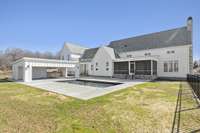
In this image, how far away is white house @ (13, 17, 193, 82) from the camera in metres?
16.9

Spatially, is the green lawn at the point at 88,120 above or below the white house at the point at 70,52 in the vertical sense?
below

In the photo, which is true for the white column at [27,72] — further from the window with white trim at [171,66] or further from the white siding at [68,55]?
the window with white trim at [171,66]

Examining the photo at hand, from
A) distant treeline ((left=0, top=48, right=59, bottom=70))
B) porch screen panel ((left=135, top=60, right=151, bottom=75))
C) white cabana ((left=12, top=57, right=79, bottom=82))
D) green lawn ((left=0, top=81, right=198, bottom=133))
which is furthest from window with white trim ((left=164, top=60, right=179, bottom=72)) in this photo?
distant treeline ((left=0, top=48, right=59, bottom=70))

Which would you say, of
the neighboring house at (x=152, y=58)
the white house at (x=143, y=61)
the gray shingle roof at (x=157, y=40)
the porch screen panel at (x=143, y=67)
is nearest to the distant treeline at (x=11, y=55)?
the white house at (x=143, y=61)

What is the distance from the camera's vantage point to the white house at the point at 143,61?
16891 mm

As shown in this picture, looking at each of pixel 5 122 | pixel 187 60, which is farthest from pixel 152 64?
pixel 5 122

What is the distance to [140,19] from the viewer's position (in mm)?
18578

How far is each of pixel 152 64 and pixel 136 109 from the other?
46.7ft

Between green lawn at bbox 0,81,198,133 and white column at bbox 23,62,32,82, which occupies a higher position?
white column at bbox 23,62,32,82

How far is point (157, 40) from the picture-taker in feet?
67.6

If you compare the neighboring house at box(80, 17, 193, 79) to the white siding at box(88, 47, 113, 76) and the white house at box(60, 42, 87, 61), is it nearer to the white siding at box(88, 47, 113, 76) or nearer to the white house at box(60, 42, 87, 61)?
the white siding at box(88, 47, 113, 76)

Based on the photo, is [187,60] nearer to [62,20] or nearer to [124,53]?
[124,53]

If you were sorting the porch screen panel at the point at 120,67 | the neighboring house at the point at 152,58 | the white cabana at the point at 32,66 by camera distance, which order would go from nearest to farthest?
the white cabana at the point at 32,66 → the neighboring house at the point at 152,58 → the porch screen panel at the point at 120,67

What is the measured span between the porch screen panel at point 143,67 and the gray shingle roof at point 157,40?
3.79 m
